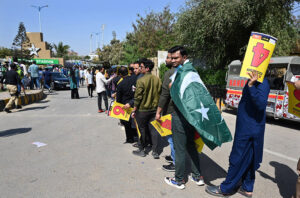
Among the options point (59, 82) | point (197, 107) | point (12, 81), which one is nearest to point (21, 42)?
point (59, 82)

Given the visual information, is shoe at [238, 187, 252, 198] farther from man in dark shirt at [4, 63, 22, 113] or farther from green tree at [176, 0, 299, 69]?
green tree at [176, 0, 299, 69]

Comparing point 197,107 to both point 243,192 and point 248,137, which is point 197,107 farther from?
point 243,192

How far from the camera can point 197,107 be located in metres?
2.56

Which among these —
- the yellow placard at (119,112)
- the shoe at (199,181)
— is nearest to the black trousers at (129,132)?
the yellow placard at (119,112)

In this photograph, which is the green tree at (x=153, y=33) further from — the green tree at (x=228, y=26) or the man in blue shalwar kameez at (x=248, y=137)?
the man in blue shalwar kameez at (x=248, y=137)

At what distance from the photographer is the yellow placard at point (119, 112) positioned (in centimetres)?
434

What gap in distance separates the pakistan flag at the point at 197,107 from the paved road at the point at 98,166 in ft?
2.93

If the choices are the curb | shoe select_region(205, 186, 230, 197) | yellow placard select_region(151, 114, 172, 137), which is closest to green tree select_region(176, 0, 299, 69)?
the curb

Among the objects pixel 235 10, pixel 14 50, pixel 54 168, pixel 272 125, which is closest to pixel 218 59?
pixel 235 10

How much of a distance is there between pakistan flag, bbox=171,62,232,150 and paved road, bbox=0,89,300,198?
2.93 ft

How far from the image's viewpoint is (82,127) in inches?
243

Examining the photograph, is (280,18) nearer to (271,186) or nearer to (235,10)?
(235,10)

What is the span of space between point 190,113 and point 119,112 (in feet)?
7.00

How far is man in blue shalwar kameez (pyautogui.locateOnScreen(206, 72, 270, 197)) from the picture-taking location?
2361mm
